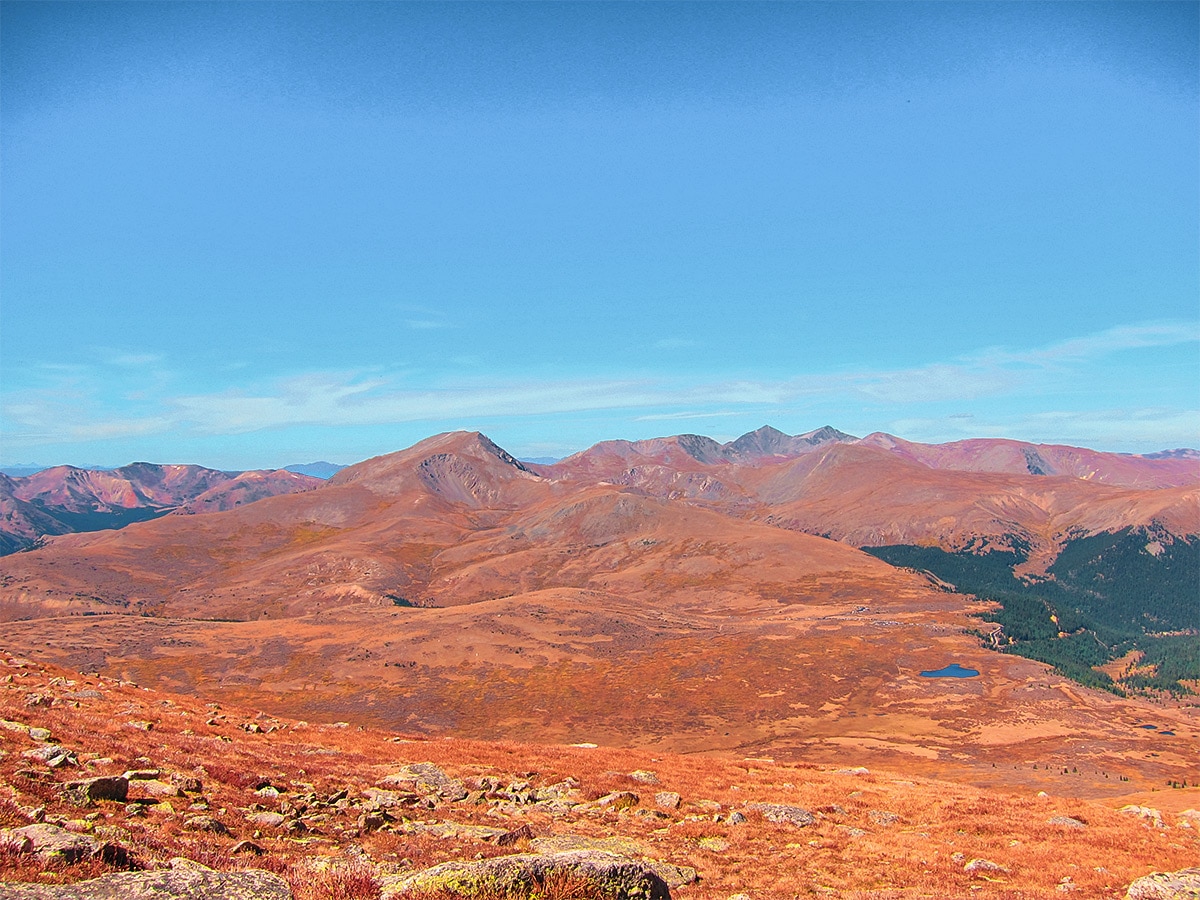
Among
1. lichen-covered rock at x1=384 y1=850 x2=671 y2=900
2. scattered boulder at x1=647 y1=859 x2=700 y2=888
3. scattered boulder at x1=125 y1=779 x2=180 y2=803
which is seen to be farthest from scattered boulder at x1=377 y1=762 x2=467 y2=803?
lichen-covered rock at x1=384 y1=850 x2=671 y2=900

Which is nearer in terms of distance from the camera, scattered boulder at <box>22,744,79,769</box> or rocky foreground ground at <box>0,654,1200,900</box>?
rocky foreground ground at <box>0,654,1200,900</box>

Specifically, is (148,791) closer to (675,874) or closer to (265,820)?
(265,820)

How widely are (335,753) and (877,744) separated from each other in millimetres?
156566

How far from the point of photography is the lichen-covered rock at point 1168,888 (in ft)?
67.8

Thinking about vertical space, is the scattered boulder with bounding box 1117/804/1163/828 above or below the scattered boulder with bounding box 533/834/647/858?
below

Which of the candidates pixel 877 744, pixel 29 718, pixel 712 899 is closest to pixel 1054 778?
pixel 877 744

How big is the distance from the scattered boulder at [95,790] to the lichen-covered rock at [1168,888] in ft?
101

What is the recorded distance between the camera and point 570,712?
191750 mm

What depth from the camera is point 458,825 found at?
1016 inches

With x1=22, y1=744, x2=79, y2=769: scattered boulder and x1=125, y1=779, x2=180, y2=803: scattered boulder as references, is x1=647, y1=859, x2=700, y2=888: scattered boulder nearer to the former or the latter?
x1=125, y1=779, x2=180, y2=803: scattered boulder

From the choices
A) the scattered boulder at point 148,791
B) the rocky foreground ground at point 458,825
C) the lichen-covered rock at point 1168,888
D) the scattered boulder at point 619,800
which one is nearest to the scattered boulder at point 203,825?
the rocky foreground ground at point 458,825

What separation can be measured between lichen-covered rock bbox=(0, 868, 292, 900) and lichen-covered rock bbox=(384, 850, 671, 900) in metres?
2.45

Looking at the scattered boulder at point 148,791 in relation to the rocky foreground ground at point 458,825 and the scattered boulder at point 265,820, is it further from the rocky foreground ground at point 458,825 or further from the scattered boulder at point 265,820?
the scattered boulder at point 265,820

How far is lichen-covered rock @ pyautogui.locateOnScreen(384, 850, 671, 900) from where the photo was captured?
1316 centimetres
